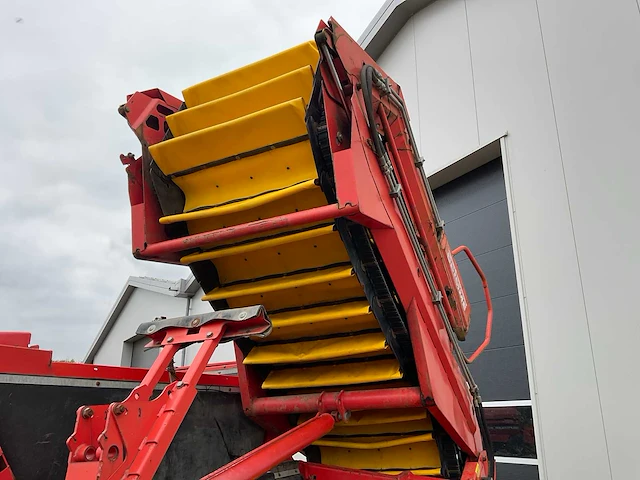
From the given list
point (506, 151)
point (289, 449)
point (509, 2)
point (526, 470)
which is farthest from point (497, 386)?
point (509, 2)

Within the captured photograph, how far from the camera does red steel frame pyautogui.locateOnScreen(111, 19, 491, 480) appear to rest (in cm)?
228

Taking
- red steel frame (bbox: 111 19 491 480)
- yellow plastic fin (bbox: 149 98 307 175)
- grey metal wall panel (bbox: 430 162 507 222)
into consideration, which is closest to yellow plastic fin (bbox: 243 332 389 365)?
red steel frame (bbox: 111 19 491 480)

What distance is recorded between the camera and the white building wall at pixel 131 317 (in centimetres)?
1363

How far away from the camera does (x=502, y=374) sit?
5.44 m

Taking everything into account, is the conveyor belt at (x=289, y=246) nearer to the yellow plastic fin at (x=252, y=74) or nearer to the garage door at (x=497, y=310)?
the yellow plastic fin at (x=252, y=74)

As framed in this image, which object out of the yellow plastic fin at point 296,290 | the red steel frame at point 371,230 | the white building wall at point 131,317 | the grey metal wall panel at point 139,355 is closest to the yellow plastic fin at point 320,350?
the red steel frame at point 371,230

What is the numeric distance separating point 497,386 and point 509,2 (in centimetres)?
450

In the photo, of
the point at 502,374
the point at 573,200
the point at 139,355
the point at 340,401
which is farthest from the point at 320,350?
the point at 139,355

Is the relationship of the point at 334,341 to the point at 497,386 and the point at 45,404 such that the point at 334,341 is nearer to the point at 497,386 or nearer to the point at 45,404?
the point at 45,404

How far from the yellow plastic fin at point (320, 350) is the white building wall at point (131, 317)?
1037cm

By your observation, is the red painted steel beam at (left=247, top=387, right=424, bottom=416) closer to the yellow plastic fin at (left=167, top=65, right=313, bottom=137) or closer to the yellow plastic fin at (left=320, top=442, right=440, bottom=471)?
the yellow plastic fin at (left=320, top=442, right=440, bottom=471)

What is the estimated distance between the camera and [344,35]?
236 centimetres

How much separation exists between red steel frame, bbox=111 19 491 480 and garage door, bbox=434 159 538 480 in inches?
88.8

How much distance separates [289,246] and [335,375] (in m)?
0.86
